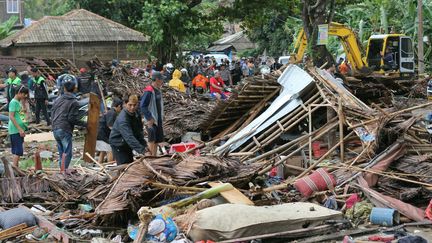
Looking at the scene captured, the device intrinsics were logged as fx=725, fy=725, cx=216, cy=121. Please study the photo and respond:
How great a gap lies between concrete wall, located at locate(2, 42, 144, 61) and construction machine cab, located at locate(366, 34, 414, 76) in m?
12.2

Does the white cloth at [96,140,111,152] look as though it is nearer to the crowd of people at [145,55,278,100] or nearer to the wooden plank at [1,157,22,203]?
the wooden plank at [1,157,22,203]

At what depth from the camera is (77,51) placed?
119ft

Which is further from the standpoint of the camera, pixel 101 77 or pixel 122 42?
pixel 122 42

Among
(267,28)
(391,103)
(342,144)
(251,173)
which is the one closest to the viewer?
(251,173)

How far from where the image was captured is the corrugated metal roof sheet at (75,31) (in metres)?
35.6

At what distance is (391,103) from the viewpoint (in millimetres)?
15141

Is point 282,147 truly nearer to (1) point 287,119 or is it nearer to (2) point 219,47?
(1) point 287,119

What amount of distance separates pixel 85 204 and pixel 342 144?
4.08 m

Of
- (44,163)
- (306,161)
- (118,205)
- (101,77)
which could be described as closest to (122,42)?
(101,77)

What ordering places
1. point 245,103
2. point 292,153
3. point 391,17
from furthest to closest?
point 391,17
point 245,103
point 292,153

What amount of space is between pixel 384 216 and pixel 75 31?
2935 centimetres

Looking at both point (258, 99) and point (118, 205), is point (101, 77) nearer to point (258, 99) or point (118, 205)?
point (258, 99)

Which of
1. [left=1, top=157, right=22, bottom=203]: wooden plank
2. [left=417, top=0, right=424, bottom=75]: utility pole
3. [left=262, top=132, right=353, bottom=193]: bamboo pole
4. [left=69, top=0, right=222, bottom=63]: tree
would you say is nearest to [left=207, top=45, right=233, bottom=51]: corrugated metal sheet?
[left=69, top=0, right=222, bottom=63]: tree

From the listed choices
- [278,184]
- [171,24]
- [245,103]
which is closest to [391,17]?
[171,24]
